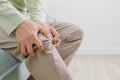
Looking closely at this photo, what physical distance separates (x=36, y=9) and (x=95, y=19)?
152 centimetres

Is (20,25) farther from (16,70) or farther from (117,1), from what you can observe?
(117,1)

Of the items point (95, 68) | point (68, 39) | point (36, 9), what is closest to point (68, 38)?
point (68, 39)

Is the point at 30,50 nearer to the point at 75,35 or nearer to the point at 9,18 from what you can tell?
the point at 9,18

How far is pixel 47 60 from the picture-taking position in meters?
0.75

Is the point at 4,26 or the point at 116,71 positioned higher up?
the point at 4,26

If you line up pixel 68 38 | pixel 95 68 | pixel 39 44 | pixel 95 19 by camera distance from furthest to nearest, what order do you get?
pixel 95 19, pixel 95 68, pixel 68 38, pixel 39 44

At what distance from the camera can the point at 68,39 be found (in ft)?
3.55

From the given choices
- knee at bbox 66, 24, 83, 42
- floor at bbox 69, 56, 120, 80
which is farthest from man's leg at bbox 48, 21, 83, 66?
floor at bbox 69, 56, 120, 80

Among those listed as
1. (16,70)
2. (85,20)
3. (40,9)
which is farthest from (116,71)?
(16,70)

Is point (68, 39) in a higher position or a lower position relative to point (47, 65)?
lower

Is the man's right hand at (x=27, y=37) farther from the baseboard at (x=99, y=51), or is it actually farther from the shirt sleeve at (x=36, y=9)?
the baseboard at (x=99, y=51)

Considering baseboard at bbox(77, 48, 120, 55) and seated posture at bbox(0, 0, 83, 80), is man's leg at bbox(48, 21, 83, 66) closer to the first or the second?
seated posture at bbox(0, 0, 83, 80)

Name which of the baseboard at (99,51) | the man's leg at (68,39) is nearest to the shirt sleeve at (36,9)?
the man's leg at (68,39)

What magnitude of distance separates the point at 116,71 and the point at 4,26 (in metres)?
1.30
